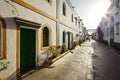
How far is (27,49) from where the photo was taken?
7.18m

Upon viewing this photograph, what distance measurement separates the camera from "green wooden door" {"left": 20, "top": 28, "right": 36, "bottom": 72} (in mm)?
6649

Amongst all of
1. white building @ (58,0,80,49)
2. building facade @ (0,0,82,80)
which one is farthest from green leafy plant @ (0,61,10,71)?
white building @ (58,0,80,49)

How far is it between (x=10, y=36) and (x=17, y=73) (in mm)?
1734

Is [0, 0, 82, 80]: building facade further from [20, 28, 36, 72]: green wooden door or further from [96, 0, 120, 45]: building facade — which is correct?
[96, 0, 120, 45]: building facade

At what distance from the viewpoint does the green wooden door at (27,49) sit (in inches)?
262

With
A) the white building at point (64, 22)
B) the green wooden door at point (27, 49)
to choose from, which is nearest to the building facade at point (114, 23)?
the white building at point (64, 22)

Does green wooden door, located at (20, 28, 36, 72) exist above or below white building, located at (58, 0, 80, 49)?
below

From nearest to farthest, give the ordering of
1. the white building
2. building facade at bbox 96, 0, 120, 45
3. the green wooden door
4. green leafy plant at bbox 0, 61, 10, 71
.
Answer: green leafy plant at bbox 0, 61, 10, 71
the green wooden door
the white building
building facade at bbox 96, 0, 120, 45

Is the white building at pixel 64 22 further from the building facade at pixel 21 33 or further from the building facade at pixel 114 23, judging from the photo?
the building facade at pixel 114 23

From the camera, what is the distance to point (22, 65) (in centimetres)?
670

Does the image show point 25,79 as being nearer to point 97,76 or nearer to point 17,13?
point 17,13

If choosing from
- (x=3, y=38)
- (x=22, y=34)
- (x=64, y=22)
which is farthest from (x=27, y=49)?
(x=64, y=22)

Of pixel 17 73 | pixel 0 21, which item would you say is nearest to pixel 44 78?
pixel 17 73

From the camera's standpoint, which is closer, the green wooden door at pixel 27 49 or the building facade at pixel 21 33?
the building facade at pixel 21 33
